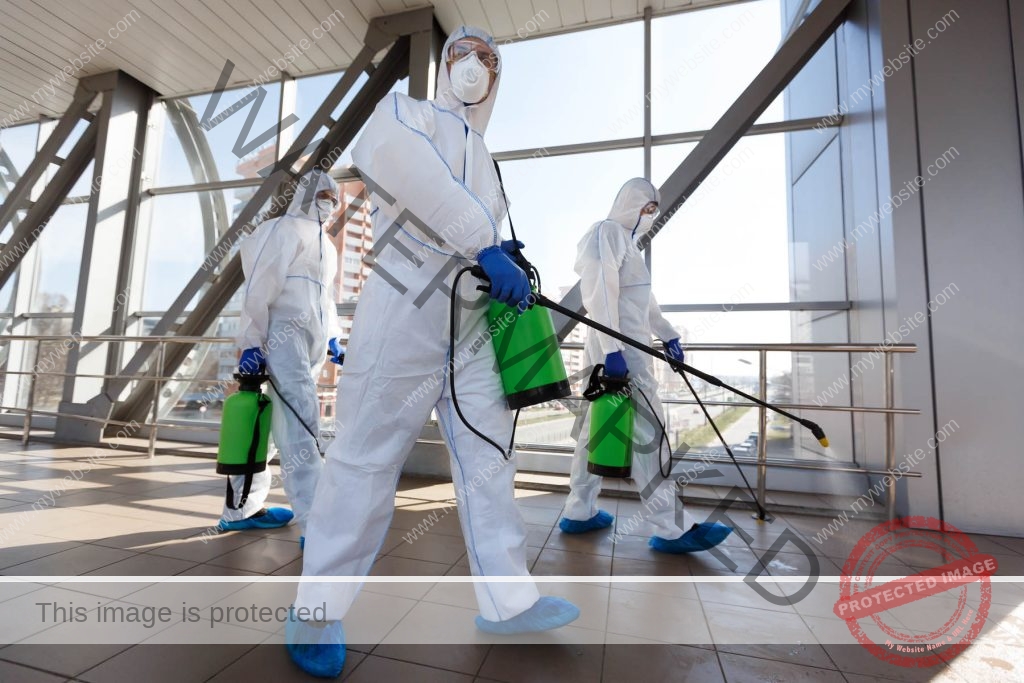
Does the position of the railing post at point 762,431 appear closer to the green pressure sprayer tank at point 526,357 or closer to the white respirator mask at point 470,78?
the green pressure sprayer tank at point 526,357

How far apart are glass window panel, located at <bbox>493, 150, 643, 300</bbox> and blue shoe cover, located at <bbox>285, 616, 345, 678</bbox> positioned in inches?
102

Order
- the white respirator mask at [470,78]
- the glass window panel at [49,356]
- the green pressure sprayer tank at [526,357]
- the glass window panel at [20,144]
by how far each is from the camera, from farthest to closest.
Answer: the glass window panel at [20,144]
the glass window panel at [49,356]
the white respirator mask at [470,78]
the green pressure sprayer tank at [526,357]

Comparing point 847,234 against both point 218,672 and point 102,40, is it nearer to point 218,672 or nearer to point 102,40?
point 218,672

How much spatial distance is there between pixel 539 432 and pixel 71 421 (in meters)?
3.72

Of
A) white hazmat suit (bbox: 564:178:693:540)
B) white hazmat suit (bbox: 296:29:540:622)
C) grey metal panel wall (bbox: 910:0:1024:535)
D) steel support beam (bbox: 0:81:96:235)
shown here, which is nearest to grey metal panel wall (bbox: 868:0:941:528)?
grey metal panel wall (bbox: 910:0:1024:535)

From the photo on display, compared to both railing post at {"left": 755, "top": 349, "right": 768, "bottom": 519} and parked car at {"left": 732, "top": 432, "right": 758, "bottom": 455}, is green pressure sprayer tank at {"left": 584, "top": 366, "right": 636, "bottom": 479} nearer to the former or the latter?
railing post at {"left": 755, "top": 349, "right": 768, "bottom": 519}

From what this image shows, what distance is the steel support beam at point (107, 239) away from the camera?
3.96 m

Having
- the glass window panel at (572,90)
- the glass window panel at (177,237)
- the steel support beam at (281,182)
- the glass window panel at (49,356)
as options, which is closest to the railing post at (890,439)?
the glass window panel at (572,90)

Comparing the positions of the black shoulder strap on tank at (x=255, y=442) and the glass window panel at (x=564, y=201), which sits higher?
the glass window panel at (x=564, y=201)

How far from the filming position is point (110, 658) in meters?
1.01

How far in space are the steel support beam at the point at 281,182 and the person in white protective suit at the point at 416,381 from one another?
117 inches

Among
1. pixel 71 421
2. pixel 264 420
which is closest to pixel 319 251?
pixel 264 420

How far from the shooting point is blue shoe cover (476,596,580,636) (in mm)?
1097

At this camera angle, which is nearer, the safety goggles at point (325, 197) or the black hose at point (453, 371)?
the black hose at point (453, 371)
